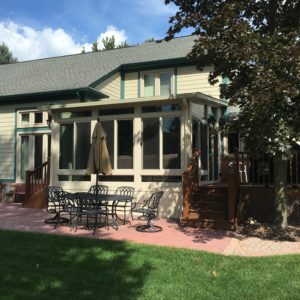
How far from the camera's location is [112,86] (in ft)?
55.6

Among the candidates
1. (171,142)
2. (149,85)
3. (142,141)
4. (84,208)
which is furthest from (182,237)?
(149,85)

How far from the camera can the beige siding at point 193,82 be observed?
16.0m

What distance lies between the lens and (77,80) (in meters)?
16.1

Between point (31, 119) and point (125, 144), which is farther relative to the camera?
point (31, 119)

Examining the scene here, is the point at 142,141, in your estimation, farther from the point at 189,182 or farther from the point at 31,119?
the point at 31,119

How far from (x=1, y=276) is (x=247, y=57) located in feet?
18.0

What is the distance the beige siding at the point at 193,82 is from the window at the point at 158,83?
0.47 m

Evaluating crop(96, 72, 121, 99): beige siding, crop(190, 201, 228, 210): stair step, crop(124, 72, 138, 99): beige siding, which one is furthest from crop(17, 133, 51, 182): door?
crop(190, 201, 228, 210): stair step

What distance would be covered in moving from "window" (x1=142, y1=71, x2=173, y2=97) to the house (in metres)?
0.04

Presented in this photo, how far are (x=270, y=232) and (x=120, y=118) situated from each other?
18.3 ft

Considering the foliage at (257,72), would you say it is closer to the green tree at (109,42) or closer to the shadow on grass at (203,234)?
the shadow on grass at (203,234)

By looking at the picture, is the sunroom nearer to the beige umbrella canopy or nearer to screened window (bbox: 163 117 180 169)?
screened window (bbox: 163 117 180 169)

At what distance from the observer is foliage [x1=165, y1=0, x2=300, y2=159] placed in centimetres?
740

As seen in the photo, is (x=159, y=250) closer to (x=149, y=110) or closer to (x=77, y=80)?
(x=149, y=110)
